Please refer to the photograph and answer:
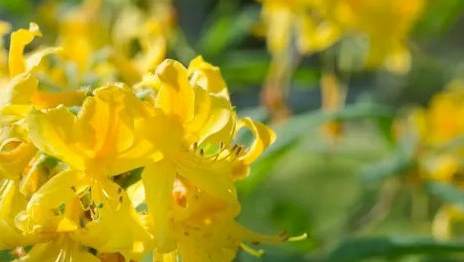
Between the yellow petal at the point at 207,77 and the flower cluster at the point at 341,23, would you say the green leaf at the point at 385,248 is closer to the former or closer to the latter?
the yellow petal at the point at 207,77

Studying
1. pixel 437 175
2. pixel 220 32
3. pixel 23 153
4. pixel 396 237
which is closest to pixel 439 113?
pixel 437 175

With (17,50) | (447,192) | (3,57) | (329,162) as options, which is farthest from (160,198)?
(329,162)

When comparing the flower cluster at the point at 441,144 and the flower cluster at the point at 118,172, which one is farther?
the flower cluster at the point at 441,144

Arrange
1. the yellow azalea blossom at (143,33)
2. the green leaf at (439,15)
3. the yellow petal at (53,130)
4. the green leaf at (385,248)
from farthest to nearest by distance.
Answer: the green leaf at (439,15) < the yellow azalea blossom at (143,33) < the green leaf at (385,248) < the yellow petal at (53,130)

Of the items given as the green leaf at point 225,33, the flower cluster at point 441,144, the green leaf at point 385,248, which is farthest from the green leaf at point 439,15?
the green leaf at point 385,248

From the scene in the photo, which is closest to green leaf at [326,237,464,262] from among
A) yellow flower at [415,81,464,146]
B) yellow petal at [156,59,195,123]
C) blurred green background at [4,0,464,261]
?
blurred green background at [4,0,464,261]

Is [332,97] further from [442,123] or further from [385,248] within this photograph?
[385,248]

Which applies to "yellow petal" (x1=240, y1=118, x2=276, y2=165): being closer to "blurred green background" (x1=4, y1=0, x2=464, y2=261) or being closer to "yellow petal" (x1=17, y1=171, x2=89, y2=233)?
"yellow petal" (x1=17, y1=171, x2=89, y2=233)
